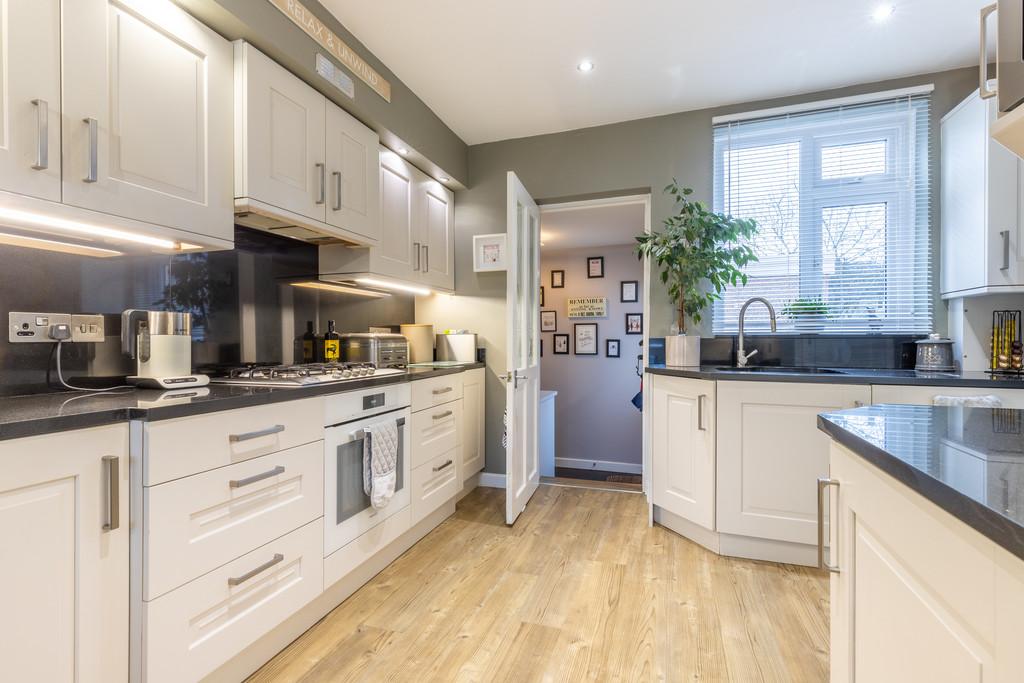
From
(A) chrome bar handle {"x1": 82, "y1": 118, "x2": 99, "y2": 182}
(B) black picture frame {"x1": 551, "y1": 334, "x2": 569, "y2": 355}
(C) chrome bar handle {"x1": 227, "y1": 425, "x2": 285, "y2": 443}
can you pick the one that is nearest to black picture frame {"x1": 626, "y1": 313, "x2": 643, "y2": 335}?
(B) black picture frame {"x1": 551, "y1": 334, "x2": 569, "y2": 355}

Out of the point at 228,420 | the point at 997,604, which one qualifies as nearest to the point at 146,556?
the point at 228,420

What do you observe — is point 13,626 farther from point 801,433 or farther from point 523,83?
point 523,83

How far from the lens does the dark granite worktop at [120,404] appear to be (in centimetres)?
101

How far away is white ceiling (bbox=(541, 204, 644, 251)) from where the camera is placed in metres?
4.02

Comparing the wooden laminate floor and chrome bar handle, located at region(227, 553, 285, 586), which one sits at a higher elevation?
chrome bar handle, located at region(227, 553, 285, 586)

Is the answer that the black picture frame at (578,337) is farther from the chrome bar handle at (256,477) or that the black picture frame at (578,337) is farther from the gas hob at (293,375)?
the chrome bar handle at (256,477)

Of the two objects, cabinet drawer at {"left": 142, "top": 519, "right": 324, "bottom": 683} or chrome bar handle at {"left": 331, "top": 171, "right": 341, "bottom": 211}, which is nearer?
cabinet drawer at {"left": 142, "top": 519, "right": 324, "bottom": 683}

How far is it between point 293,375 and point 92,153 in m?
0.93

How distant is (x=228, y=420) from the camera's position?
4.52 ft

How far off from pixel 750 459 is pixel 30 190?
282cm

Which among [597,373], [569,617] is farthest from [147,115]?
[597,373]

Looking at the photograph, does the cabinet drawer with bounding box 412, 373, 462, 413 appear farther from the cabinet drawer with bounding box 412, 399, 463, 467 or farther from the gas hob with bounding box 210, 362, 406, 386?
the gas hob with bounding box 210, 362, 406, 386

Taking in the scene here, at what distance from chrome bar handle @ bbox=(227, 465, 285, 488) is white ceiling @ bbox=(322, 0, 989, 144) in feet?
6.58

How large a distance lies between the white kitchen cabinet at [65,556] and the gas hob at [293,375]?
641mm
